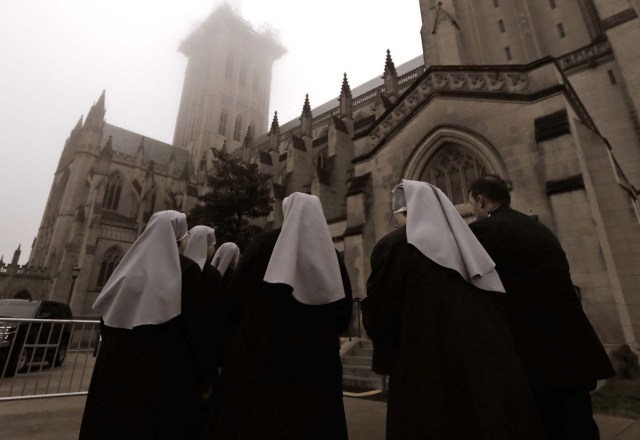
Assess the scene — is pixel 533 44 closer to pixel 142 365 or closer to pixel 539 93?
pixel 539 93

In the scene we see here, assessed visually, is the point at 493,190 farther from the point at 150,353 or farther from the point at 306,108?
the point at 306,108

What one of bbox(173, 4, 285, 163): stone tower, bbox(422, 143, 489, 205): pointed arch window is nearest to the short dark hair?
bbox(422, 143, 489, 205): pointed arch window

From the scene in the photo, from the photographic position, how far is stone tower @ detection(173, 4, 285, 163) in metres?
56.0

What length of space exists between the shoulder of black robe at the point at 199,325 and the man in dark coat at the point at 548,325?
2243mm

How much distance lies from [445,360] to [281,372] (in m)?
1.00

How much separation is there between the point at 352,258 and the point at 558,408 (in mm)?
7989

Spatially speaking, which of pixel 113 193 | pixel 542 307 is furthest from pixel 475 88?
pixel 113 193

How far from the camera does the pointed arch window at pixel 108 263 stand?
30672 mm

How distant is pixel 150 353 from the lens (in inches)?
98.3

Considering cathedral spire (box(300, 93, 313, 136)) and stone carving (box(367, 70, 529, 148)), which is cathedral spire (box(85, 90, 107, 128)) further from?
stone carving (box(367, 70, 529, 148))

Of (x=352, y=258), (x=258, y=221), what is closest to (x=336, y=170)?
(x=258, y=221)

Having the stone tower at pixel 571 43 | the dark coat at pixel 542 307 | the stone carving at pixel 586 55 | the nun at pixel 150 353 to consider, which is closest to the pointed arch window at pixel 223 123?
the stone tower at pixel 571 43

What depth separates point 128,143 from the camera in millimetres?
48562

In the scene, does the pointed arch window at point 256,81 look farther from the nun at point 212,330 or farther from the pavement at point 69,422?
the nun at point 212,330
